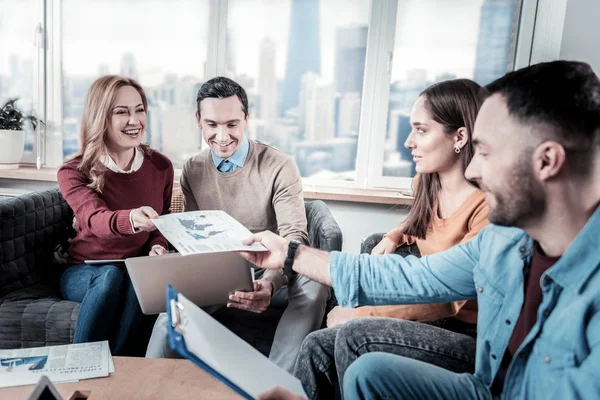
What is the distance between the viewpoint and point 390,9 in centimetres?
283

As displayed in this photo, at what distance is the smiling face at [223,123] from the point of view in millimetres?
2016

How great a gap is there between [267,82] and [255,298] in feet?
A: 5.43

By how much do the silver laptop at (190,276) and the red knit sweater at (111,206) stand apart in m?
0.34

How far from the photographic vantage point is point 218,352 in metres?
0.86

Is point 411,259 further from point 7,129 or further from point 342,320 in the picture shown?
point 7,129

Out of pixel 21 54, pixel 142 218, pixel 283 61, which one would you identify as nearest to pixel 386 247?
pixel 142 218

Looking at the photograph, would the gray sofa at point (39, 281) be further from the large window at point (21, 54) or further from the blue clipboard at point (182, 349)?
the large window at point (21, 54)

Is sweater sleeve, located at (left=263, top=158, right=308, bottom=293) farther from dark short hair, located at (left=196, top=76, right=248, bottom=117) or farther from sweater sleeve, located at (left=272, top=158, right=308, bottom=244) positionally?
dark short hair, located at (left=196, top=76, right=248, bottom=117)

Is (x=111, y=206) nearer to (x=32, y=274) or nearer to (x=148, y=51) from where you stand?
(x=32, y=274)

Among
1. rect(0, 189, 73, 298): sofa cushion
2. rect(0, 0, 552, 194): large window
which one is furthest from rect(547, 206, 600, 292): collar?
rect(0, 0, 552, 194): large window

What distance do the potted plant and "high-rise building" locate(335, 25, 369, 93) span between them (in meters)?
1.76

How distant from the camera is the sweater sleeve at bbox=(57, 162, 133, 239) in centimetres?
178

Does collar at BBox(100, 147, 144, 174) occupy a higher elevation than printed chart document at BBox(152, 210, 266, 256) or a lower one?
higher

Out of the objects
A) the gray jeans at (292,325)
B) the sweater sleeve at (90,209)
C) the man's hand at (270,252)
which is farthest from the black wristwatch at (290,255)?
the sweater sleeve at (90,209)
